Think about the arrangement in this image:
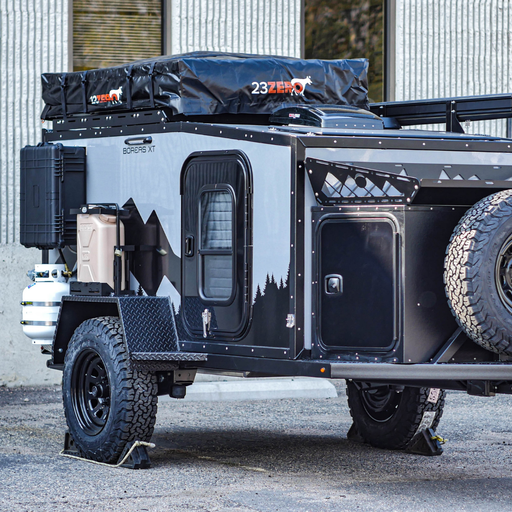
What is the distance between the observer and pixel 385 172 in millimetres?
6453

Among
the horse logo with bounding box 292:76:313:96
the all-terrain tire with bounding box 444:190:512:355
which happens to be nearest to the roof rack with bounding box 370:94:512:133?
the horse logo with bounding box 292:76:313:96

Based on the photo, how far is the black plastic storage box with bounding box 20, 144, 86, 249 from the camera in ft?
28.1

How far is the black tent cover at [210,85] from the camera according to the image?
810 centimetres

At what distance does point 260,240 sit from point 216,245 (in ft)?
1.61

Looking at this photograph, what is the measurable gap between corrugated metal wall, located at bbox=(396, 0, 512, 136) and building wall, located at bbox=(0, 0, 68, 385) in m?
4.38

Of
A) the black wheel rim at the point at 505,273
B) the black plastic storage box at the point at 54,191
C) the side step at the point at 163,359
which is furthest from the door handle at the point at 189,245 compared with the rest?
the black wheel rim at the point at 505,273

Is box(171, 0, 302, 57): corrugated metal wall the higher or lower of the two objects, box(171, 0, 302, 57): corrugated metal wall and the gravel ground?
the higher

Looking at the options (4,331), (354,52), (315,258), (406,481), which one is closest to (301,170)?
(315,258)

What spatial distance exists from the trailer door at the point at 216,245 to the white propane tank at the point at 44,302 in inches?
57.4

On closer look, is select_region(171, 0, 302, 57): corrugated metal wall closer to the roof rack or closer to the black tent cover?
the black tent cover

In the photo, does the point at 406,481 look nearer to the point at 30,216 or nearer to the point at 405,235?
the point at 405,235

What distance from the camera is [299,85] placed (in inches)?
342

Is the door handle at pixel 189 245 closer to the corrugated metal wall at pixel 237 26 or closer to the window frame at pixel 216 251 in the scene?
the window frame at pixel 216 251

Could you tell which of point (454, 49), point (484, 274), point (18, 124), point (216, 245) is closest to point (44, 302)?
point (216, 245)
